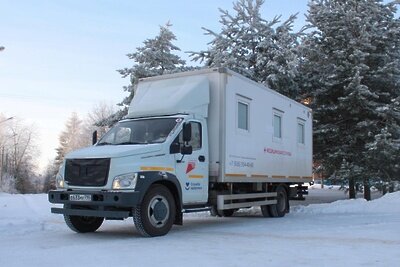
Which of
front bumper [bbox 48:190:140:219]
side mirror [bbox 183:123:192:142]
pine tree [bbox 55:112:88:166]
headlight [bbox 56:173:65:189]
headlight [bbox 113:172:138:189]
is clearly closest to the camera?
front bumper [bbox 48:190:140:219]

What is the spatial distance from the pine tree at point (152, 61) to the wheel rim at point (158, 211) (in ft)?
47.9

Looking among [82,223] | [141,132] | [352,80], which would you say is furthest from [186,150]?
[352,80]

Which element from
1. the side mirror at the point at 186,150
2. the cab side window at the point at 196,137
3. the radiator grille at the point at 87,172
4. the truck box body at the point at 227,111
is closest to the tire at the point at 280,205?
the truck box body at the point at 227,111

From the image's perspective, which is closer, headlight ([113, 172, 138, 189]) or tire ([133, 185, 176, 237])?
headlight ([113, 172, 138, 189])

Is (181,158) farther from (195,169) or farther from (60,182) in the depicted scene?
(60,182)

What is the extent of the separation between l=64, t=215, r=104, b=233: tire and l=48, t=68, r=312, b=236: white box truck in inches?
0.9

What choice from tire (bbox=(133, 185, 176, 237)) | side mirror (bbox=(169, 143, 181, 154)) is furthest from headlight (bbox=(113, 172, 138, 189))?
side mirror (bbox=(169, 143, 181, 154))

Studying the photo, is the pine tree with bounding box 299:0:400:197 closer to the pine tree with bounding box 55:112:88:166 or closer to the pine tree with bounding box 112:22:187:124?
the pine tree with bounding box 112:22:187:124

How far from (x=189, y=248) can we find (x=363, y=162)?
1612 centimetres

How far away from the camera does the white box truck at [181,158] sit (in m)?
10.0

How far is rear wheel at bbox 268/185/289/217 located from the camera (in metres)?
Result: 15.9

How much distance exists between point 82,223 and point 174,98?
139 inches

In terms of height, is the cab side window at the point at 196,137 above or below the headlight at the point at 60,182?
above

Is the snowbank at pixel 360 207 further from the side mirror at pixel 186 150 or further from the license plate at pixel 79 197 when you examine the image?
the license plate at pixel 79 197
